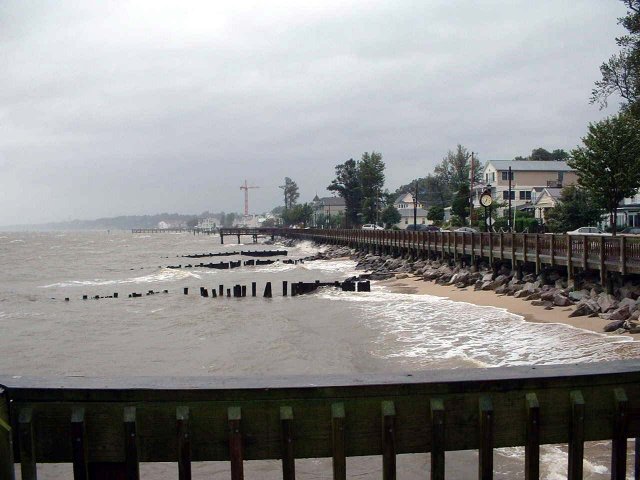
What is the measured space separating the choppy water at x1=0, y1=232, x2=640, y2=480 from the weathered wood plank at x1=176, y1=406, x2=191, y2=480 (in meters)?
4.10

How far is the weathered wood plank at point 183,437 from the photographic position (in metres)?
3.75

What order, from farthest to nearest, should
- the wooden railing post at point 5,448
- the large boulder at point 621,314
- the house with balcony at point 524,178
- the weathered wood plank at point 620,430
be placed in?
the house with balcony at point 524,178
the large boulder at point 621,314
the weathered wood plank at point 620,430
the wooden railing post at point 5,448

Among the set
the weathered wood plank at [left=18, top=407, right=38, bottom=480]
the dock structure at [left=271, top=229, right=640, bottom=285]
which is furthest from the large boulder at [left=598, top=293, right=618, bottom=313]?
the weathered wood plank at [left=18, top=407, right=38, bottom=480]

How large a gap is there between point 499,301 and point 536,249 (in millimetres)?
2750

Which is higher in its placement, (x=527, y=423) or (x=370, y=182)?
(x=370, y=182)

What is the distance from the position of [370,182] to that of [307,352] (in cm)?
9930

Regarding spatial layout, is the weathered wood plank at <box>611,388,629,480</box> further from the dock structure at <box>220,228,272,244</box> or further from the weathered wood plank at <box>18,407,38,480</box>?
the dock structure at <box>220,228,272,244</box>

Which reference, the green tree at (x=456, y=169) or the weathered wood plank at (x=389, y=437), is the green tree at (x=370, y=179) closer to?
the green tree at (x=456, y=169)

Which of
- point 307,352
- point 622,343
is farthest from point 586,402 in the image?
point 307,352

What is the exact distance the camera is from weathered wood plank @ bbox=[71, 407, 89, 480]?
12.2ft

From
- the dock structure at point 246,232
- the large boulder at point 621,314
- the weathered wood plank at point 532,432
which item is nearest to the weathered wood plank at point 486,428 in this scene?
the weathered wood plank at point 532,432

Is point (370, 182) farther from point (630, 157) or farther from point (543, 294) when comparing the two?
point (543, 294)

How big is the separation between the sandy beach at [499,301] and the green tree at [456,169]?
94.2 metres

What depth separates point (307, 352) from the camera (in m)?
16.0
